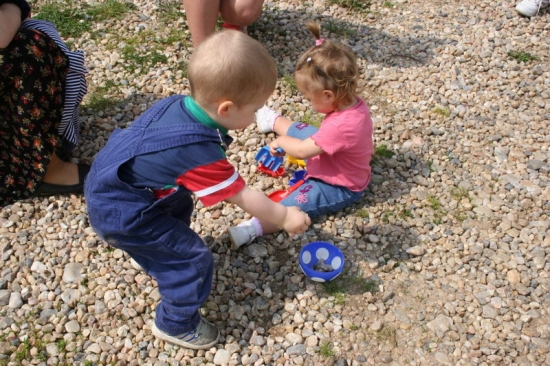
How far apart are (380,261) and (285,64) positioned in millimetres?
2065

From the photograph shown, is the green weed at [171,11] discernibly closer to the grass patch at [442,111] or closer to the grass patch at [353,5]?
the grass patch at [353,5]

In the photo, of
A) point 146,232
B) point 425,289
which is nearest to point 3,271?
point 146,232

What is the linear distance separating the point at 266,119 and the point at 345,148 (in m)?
0.87

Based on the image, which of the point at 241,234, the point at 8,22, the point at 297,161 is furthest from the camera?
the point at 297,161

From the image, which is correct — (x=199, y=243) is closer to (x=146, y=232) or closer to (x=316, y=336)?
(x=146, y=232)

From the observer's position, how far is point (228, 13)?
4.12m

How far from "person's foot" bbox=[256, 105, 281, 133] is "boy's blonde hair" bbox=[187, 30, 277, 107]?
1.63m

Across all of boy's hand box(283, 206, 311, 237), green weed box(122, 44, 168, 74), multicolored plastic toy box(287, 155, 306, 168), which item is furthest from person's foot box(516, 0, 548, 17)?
boy's hand box(283, 206, 311, 237)

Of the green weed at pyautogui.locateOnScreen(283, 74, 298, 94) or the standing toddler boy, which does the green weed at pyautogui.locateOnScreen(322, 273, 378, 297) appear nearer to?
the standing toddler boy

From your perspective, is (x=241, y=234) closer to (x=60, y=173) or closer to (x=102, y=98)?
(x=60, y=173)

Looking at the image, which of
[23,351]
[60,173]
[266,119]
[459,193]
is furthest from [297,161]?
[23,351]

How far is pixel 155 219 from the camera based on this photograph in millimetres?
2258

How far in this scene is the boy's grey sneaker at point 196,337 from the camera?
8.43ft

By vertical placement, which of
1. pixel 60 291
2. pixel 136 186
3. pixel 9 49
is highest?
pixel 9 49
